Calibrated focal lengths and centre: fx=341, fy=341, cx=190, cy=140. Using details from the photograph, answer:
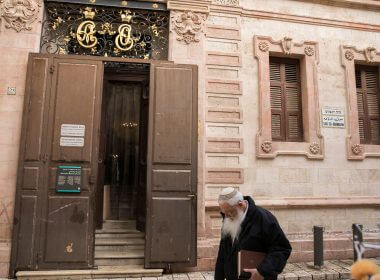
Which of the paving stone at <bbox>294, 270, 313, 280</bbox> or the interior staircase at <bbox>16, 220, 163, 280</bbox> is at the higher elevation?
the interior staircase at <bbox>16, 220, 163, 280</bbox>

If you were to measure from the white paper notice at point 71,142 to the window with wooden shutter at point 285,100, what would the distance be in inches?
155

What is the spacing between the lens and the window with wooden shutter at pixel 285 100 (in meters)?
7.40

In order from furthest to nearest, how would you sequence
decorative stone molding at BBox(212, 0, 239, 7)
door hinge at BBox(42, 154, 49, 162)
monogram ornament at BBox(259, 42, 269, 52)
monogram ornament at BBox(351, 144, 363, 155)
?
monogram ornament at BBox(351, 144, 363, 155)
monogram ornament at BBox(259, 42, 269, 52)
decorative stone molding at BBox(212, 0, 239, 7)
door hinge at BBox(42, 154, 49, 162)

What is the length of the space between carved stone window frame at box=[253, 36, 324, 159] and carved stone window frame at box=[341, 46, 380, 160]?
0.70 metres

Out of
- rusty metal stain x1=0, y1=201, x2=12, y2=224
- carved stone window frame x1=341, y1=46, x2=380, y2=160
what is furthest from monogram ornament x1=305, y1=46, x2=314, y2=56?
rusty metal stain x1=0, y1=201, x2=12, y2=224

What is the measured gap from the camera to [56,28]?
6.75 meters

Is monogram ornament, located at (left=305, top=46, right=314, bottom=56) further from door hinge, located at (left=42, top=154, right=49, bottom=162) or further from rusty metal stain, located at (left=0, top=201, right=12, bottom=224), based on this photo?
rusty metal stain, located at (left=0, top=201, right=12, bottom=224)

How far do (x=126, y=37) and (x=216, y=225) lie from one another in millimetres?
4122

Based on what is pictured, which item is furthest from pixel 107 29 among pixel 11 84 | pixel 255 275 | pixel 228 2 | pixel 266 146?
pixel 255 275

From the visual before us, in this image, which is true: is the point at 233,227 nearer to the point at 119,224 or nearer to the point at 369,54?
the point at 119,224

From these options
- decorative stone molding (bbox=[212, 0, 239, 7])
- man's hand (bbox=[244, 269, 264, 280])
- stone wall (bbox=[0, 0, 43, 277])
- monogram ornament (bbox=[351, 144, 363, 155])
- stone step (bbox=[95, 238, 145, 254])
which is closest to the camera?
man's hand (bbox=[244, 269, 264, 280])

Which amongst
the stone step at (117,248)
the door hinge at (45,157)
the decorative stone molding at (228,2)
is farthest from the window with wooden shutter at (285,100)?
the door hinge at (45,157)

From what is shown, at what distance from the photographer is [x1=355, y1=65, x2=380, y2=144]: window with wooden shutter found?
7.82m

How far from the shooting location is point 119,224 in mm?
7625
